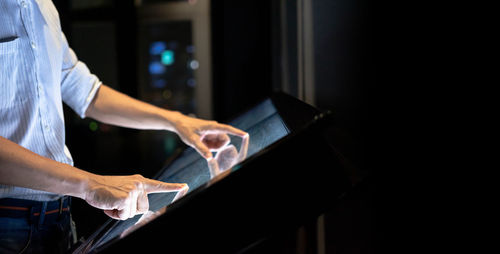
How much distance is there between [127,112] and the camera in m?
1.03

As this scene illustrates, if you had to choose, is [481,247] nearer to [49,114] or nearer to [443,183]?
[443,183]

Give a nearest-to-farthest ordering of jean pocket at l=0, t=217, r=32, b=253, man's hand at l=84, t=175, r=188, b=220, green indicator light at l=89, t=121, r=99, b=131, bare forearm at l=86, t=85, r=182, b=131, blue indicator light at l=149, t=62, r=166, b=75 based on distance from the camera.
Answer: man's hand at l=84, t=175, r=188, b=220, jean pocket at l=0, t=217, r=32, b=253, bare forearm at l=86, t=85, r=182, b=131, green indicator light at l=89, t=121, r=99, b=131, blue indicator light at l=149, t=62, r=166, b=75

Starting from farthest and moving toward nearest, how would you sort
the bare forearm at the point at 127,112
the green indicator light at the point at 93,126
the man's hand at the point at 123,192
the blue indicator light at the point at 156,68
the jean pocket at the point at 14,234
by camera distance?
the blue indicator light at the point at 156,68
the green indicator light at the point at 93,126
the bare forearm at the point at 127,112
the jean pocket at the point at 14,234
the man's hand at the point at 123,192

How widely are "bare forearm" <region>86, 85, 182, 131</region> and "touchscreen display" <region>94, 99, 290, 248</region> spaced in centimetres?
11

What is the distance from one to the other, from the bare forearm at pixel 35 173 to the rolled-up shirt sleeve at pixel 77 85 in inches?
19.4

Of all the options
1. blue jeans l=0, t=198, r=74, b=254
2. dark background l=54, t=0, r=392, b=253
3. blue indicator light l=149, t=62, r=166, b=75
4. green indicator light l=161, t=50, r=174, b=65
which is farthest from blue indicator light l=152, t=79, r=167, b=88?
blue jeans l=0, t=198, r=74, b=254

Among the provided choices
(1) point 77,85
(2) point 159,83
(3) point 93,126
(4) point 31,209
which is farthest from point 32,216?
(2) point 159,83

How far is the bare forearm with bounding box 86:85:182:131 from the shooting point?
992 millimetres

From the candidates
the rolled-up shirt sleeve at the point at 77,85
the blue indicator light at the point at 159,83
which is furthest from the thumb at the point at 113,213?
the blue indicator light at the point at 159,83

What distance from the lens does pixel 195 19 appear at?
13.1ft

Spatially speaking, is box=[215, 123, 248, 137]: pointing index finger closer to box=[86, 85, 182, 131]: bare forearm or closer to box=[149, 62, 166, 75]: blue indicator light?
box=[86, 85, 182, 131]: bare forearm

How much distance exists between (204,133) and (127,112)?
11.0 inches

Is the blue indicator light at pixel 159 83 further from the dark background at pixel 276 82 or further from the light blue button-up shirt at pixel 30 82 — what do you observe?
the light blue button-up shirt at pixel 30 82

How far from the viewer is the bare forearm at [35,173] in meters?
0.55
